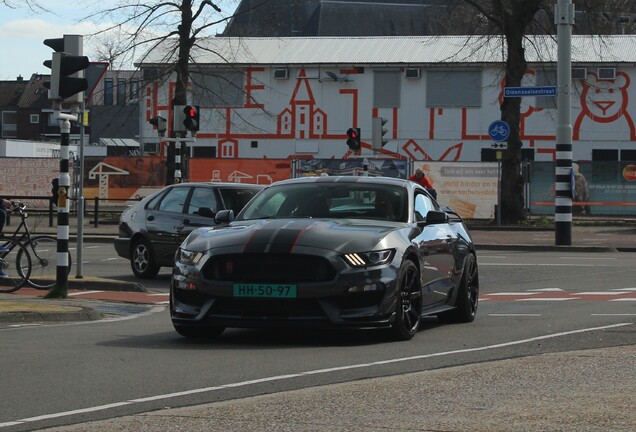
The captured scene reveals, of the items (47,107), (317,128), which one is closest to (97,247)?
(317,128)

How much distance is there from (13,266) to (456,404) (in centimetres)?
1078

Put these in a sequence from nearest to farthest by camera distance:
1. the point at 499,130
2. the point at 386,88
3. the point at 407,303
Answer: the point at 407,303
the point at 499,130
the point at 386,88

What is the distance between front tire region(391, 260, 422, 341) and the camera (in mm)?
10891

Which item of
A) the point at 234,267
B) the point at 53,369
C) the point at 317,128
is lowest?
the point at 53,369

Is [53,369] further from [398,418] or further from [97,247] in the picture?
[97,247]

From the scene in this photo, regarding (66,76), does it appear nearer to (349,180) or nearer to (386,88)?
(349,180)

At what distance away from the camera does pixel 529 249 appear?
96.2 ft

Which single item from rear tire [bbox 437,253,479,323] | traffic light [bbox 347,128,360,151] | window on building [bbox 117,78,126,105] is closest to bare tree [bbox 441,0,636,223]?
traffic light [bbox 347,128,360,151]

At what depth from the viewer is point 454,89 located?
59.3 m

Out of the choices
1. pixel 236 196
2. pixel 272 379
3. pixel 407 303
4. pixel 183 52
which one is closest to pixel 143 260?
pixel 236 196

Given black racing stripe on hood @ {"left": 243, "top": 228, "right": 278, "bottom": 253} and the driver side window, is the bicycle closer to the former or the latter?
the driver side window

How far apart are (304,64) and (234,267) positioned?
50676 mm

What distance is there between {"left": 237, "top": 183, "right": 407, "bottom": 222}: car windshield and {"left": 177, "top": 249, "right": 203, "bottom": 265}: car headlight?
104 cm

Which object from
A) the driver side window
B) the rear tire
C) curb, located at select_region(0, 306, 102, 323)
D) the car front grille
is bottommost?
curb, located at select_region(0, 306, 102, 323)
